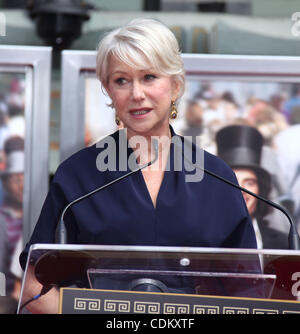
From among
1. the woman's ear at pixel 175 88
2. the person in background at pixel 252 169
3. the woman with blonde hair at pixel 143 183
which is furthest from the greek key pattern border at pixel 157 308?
the person in background at pixel 252 169

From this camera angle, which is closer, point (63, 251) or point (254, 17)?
point (63, 251)

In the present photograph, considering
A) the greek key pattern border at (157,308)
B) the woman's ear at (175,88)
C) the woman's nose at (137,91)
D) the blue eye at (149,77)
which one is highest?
the woman's ear at (175,88)

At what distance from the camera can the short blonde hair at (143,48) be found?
162 centimetres

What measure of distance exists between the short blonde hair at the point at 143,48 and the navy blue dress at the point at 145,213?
230mm

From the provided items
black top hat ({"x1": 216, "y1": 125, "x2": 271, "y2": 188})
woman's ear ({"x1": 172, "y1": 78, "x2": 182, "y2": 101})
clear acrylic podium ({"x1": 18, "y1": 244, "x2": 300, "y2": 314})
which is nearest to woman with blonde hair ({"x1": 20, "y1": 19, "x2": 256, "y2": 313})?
woman's ear ({"x1": 172, "y1": 78, "x2": 182, "y2": 101})

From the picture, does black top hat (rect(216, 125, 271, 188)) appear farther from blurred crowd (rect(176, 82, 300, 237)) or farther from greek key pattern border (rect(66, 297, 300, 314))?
greek key pattern border (rect(66, 297, 300, 314))

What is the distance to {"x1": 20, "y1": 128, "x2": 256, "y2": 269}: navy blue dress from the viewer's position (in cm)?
158

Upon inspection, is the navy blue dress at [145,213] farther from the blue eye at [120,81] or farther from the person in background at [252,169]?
the person in background at [252,169]

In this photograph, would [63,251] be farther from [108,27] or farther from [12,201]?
[108,27]

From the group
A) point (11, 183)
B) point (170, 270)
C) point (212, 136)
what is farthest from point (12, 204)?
point (170, 270)

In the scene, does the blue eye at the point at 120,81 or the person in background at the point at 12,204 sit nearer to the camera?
the blue eye at the point at 120,81

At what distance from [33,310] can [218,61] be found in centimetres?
137
